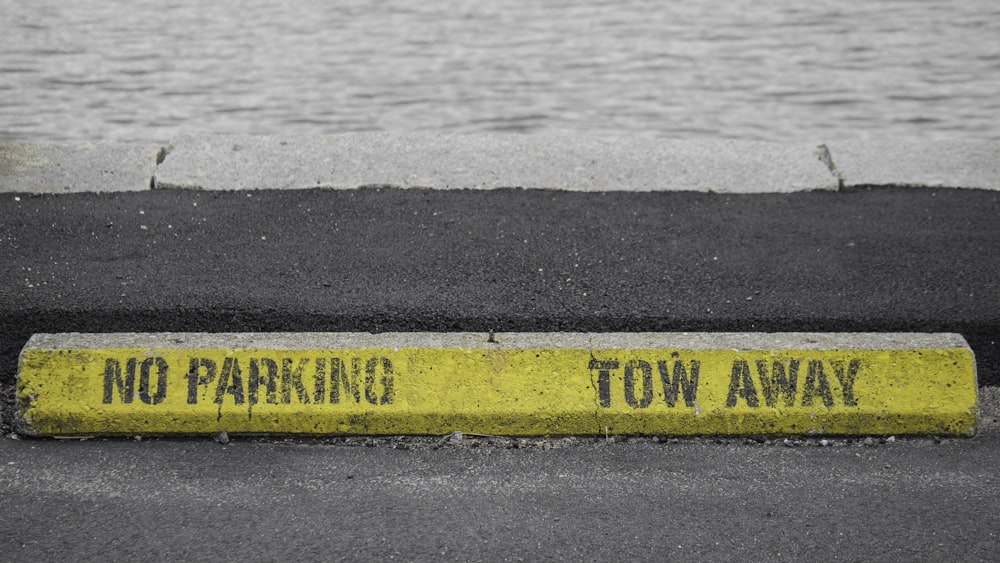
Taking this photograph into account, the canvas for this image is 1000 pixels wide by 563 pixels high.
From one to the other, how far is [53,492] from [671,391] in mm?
2513

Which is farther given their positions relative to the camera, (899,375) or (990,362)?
(990,362)

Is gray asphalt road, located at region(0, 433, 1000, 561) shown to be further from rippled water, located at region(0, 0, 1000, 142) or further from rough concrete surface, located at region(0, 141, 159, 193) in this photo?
rippled water, located at region(0, 0, 1000, 142)

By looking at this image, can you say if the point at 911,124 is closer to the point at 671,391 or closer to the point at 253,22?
the point at 671,391

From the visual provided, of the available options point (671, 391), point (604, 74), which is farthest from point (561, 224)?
point (604, 74)

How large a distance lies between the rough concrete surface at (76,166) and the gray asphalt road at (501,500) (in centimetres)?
255

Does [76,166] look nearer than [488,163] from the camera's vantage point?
Yes

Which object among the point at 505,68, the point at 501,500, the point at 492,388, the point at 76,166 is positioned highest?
the point at 76,166

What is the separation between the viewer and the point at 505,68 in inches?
593

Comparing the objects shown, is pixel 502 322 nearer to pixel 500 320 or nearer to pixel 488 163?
pixel 500 320

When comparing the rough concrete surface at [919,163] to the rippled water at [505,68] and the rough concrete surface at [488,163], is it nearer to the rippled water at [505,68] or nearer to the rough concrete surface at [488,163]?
the rough concrete surface at [488,163]

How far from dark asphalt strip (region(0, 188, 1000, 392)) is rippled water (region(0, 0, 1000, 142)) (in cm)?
531

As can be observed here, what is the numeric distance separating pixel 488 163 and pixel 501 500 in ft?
11.3

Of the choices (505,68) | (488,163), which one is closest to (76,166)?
(488,163)

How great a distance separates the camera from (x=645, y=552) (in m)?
3.44
